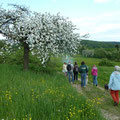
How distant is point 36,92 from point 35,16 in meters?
9.73

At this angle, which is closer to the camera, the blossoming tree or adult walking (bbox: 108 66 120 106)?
adult walking (bbox: 108 66 120 106)

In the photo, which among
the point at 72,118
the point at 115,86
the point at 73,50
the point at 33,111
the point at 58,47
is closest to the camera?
the point at 72,118

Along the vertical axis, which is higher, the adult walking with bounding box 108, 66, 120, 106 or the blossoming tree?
the blossoming tree

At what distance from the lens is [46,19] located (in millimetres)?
13922

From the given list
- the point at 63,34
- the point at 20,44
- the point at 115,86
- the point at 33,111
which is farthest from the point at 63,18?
the point at 33,111

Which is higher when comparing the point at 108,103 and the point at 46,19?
the point at 46,19

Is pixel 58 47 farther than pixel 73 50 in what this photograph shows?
No

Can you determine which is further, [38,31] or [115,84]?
[38,31]

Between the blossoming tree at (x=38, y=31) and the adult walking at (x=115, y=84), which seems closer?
the adult walking at (x=115, y=84)

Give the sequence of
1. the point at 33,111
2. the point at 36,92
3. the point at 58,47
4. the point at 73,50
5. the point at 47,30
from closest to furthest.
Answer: the point at 33,111, the point at 36,92, the point at 47,30, the point at 58,47, the point at 73,50

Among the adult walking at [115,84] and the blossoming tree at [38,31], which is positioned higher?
the blossoming tree at [38,31]

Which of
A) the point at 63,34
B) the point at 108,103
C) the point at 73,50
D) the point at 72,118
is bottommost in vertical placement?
the point at 108,103

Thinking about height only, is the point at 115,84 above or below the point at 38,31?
below

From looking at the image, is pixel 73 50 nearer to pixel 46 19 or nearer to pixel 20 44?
pixel 46 19
